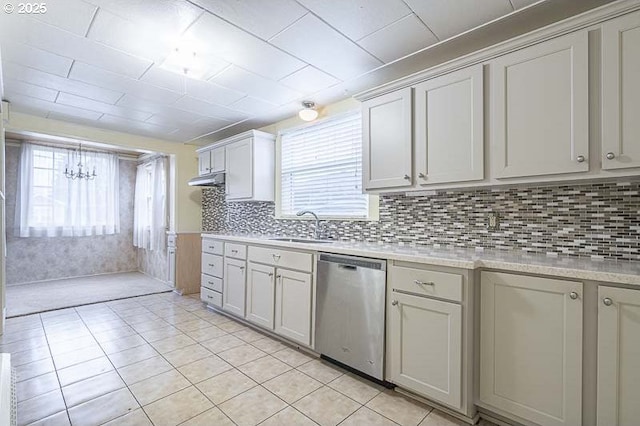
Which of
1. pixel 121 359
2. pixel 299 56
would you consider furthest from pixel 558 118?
pixel 121 359

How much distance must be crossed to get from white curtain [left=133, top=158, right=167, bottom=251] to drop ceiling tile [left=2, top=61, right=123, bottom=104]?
7.55ft

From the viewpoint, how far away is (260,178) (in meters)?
3.84

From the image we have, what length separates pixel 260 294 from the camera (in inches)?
122

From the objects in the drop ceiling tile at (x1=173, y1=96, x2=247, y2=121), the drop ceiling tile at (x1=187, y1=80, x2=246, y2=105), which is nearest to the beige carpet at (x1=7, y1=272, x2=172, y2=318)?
the drop ceiling tile at (x1=173, y1=96, x2=247, y2=121)

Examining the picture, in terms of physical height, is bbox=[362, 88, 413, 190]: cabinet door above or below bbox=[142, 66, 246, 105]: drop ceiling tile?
below

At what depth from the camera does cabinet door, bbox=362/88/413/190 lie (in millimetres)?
2301

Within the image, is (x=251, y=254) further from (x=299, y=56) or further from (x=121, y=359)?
(x=299, y=56)

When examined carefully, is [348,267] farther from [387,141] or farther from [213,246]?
[213,246]

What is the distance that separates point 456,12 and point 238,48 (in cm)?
146

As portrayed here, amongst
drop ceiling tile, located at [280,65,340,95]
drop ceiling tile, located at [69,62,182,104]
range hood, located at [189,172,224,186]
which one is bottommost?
range hood, located at [189,172,224,186]

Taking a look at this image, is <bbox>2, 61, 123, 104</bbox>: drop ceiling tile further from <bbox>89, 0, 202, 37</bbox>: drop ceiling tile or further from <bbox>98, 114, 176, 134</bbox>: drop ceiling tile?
<bbox>89, 0, 202, 37</bbox>: drop ceiling tile

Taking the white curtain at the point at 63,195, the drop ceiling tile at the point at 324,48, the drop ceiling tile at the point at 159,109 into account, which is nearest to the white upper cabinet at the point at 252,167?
the drop ceiling tile at the point at 159,109

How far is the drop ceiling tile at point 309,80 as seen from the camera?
259 centimetres

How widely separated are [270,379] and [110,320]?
7.88ft
